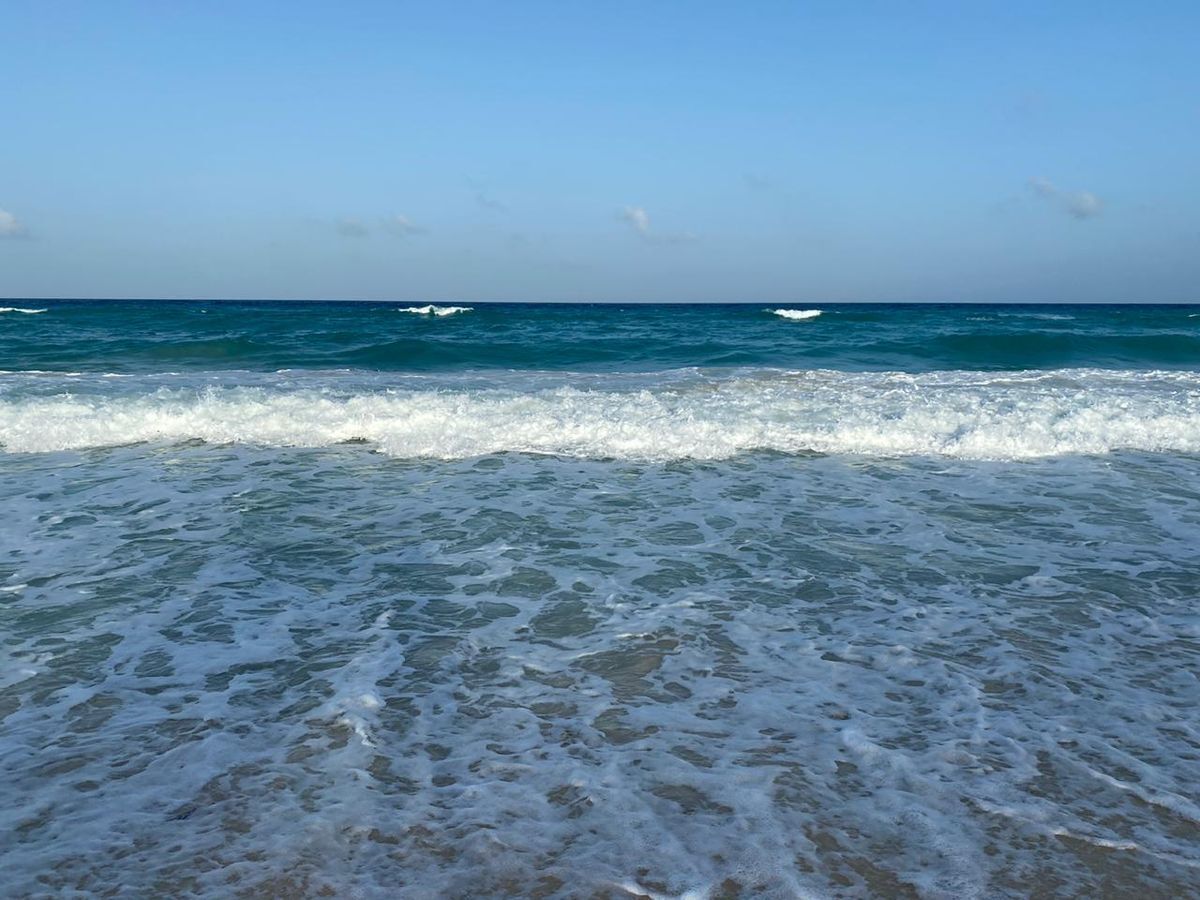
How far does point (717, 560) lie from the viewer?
225 inches

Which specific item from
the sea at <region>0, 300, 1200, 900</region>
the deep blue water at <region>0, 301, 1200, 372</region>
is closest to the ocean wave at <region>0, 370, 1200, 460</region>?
the sea at <region>0, 300, 1200, 900</region>

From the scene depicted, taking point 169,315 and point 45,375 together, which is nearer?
point 45,375

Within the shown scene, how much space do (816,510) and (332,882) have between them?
5082 mm

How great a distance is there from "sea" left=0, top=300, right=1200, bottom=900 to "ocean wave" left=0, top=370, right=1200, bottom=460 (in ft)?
0.33

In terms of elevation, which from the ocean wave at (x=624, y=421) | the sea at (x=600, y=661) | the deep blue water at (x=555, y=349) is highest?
the deep blue water at (x=555, y=349)

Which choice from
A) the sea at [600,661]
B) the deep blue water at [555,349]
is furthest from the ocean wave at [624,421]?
the deep blue water at [555,349]

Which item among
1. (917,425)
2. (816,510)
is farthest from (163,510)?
(917,425)

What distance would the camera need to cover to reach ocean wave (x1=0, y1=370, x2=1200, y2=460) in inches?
377

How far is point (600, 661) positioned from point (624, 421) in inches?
253

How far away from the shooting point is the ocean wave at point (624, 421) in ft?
31.4

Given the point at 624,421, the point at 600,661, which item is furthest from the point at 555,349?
the point at 600,661

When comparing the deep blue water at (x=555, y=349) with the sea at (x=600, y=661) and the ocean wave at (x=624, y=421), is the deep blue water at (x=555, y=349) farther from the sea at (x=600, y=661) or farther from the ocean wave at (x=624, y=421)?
the sea at (x=600, y=661)

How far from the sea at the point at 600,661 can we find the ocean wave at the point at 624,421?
0.33 ft

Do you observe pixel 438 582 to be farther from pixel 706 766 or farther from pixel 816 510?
pixel 816 510
